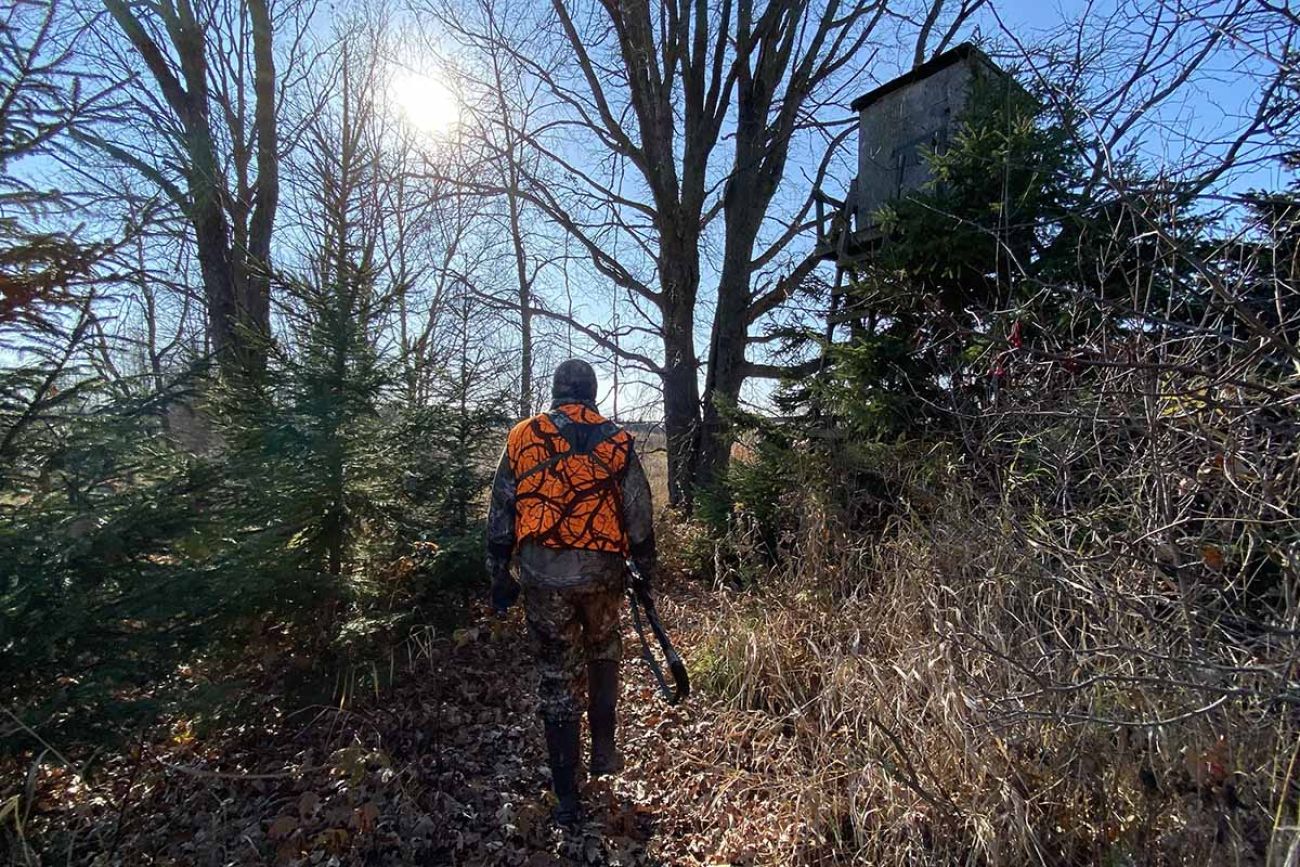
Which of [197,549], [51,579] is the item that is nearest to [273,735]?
[197,549]

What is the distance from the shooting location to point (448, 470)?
6.01m

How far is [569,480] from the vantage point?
354cm

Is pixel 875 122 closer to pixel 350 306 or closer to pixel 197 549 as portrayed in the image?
pixel 350 306

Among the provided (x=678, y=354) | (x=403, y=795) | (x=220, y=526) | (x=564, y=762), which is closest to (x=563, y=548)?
(x=564, y=762)

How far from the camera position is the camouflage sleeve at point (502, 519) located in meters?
3.60

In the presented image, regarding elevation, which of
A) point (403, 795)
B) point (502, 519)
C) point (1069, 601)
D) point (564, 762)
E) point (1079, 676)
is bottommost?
point (403, 795)

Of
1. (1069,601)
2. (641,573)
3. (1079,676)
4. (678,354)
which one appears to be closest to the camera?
(1079,676)

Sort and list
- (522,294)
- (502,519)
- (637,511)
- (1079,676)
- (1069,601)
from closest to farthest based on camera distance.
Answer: (1079,676), (1069,601), (502,519), (637,511), (522,294)

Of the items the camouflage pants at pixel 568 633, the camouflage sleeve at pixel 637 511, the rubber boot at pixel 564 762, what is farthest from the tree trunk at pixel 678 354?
the rubber boot at pixel 564 762

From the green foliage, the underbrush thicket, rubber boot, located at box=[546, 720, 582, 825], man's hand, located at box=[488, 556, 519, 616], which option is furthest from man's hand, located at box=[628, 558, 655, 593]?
the green foliage

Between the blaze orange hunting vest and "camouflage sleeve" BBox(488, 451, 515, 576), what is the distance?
36 millimetres

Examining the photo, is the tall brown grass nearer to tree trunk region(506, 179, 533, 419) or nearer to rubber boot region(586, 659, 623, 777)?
rubber boot region(586, 659, 623, 777)

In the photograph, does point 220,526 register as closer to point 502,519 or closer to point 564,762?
point 502,519

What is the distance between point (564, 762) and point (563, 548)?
1159mm
